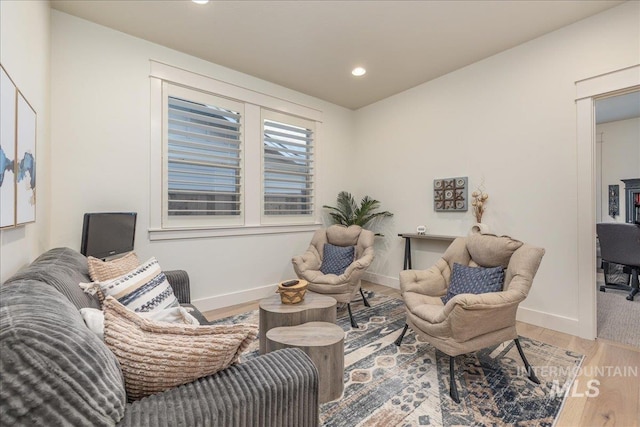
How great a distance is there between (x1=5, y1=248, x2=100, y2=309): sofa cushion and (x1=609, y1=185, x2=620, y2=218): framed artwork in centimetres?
795

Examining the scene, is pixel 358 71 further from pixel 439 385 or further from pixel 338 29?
pixel 439 385

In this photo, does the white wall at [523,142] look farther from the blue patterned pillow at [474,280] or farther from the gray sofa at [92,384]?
the gray sofa at [92,384]

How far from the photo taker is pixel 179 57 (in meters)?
3.17

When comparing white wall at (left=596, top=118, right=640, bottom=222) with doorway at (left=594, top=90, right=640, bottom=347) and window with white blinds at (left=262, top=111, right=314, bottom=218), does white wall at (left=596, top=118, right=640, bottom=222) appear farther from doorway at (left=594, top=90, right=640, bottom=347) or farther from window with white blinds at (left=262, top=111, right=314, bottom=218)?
window with white blinds at (left=262, top=111, right=314, bottom=218)

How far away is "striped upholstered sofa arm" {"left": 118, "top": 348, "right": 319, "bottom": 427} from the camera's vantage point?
2.60 feet

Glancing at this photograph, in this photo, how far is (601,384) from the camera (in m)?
1.93

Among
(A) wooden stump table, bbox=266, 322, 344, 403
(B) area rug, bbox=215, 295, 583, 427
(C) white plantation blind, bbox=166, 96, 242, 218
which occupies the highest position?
(C) white plantation blind, bbox=166, 96, 242, 218

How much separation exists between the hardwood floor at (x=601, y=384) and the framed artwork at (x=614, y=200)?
447cm

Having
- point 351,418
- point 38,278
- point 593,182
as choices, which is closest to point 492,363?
point 351,418

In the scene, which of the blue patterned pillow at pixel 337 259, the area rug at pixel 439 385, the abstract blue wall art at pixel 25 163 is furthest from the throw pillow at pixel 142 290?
the blue patterned pillow at pixel 337 259

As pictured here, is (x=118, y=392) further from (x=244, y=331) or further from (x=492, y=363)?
(x=492, y=363)

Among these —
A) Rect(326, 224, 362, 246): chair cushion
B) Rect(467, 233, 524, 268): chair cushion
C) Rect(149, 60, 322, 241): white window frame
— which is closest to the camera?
Rect(467, 233, 524, 268): chair cushion

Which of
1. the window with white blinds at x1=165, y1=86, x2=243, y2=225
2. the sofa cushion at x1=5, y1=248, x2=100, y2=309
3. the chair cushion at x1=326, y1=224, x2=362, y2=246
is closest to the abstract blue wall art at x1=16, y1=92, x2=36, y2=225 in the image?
the sofa cushion at x1=5, y1=248, x2=100, y2=309

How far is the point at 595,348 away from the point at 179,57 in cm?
492
